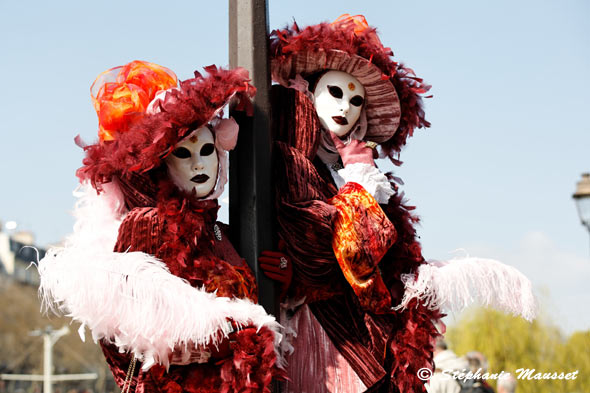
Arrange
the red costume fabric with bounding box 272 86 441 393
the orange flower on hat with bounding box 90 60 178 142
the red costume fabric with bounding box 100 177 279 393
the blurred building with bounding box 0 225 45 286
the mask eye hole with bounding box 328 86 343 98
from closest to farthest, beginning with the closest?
the red costume fabric with bounding box 100 177 279 393 → the orange flower on hat with bounding box 90 60 178 142 → the red costume fabric with bounding box 272 86 441 393 → the mask eye hole with bounding box 328 86 343 98 → the blurred building with bounding box 0 225 45 286

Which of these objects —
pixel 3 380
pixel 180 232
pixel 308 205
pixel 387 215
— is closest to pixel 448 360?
pixel 387 215

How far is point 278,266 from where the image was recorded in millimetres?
2654

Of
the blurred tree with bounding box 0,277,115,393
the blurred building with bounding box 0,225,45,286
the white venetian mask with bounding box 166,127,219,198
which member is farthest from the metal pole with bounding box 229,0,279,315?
the blurred building with bounding box 0,225,45,286

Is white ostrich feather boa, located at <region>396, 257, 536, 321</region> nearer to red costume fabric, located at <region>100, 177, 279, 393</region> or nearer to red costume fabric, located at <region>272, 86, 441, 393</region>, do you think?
red costume fabric, located at <region>272, 86, 441, 393</region>

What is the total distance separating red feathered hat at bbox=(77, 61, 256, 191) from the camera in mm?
2447

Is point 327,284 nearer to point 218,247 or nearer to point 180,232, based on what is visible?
point 218,247

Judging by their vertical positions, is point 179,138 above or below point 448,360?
above

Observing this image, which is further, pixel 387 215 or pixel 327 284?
pixel 387 215

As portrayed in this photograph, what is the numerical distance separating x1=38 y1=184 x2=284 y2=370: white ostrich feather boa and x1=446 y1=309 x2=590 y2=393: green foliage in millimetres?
6951

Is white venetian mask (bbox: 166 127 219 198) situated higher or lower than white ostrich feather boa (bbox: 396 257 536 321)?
higher

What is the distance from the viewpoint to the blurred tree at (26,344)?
640 inches

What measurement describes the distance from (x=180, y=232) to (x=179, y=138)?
0.31 meters

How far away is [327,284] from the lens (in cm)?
285

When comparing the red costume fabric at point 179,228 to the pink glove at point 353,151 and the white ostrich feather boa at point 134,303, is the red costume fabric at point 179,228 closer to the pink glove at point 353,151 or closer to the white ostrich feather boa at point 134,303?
the white ostrich feather boa at point 134,303
